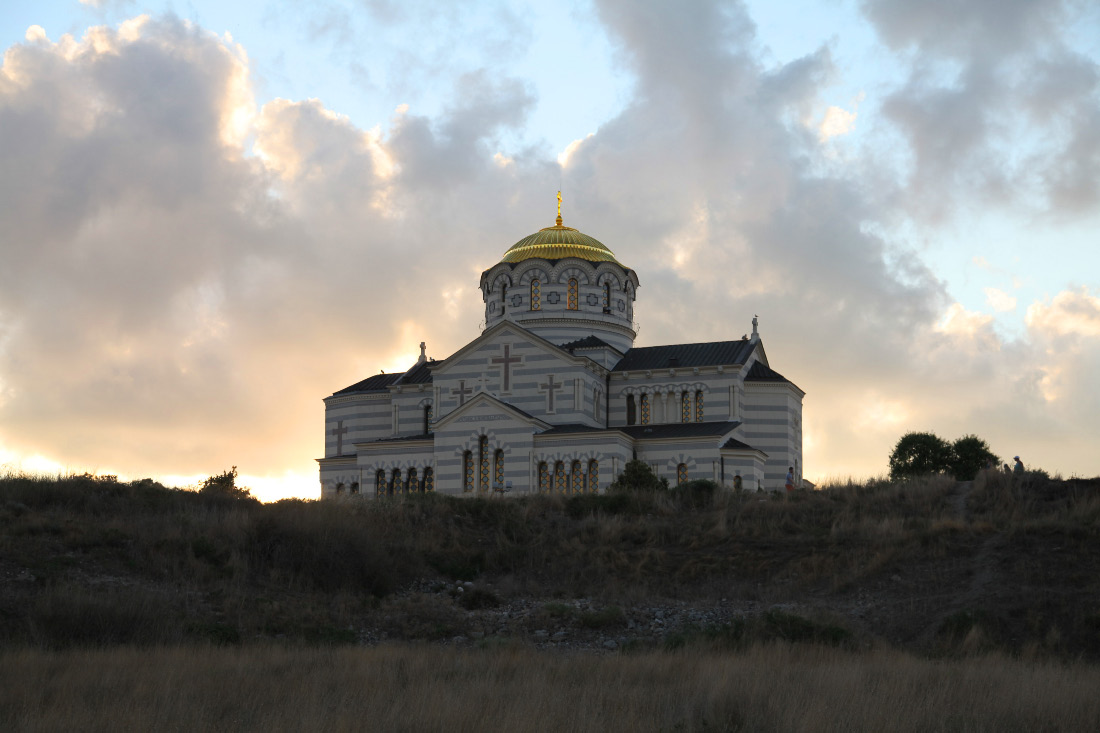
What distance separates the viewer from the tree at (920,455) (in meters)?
64.8

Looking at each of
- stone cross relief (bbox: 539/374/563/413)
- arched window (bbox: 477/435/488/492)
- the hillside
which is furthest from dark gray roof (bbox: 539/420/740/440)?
the hillside

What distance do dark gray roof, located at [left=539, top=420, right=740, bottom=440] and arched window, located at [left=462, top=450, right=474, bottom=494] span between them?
3.58m

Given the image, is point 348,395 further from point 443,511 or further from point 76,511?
point 76,511

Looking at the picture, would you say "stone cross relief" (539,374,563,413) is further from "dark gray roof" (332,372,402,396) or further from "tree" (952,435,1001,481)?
"tree" (952,435,1001,481)

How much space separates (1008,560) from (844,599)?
421 cm

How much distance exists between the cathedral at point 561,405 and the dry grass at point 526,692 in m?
27.1

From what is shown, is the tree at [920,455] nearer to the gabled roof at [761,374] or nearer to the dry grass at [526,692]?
the gabled roof at [761,374]

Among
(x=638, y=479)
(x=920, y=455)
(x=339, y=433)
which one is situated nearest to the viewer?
(x=638, y=479)

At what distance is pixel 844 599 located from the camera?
91.3ft

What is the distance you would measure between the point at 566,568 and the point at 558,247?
3004cm

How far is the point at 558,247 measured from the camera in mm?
59531

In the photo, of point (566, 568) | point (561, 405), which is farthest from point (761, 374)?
point (566, 568)

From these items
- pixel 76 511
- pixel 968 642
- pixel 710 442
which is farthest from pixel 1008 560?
pixel 76 511

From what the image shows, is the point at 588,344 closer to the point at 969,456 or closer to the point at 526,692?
the point at 969,456
